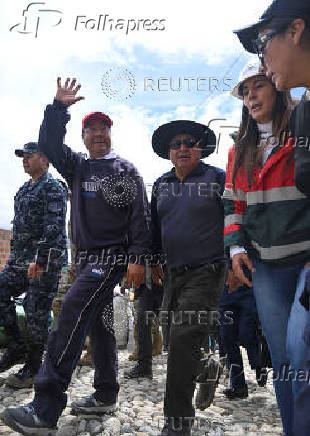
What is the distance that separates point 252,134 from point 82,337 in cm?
176

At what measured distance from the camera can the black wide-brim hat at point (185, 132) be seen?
3.43 m

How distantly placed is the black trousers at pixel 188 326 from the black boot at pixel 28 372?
179cm

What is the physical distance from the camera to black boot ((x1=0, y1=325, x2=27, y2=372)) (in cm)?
422

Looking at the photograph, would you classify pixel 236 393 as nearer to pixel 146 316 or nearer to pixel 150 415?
pixel 150 415

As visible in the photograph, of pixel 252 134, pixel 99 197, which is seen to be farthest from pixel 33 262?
pixel 252 134

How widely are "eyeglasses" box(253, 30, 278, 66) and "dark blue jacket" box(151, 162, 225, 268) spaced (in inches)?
53.1

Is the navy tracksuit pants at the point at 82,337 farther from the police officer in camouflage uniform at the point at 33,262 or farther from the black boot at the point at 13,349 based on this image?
the black boot at the point at 13,349

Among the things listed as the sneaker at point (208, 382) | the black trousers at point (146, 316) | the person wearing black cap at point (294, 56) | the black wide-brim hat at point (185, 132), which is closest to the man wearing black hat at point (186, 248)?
the black wide-brim hat at point (185, 132)

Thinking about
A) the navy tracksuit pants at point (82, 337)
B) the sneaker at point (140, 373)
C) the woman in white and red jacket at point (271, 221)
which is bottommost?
the sneaker at point (140, 373)

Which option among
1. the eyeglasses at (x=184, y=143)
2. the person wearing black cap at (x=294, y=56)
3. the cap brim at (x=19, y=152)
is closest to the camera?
the person wearing black cap at (x=294, y=56)

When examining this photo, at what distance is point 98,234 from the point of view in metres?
3.08

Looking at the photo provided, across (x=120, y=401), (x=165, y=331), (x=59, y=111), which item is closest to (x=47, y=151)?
(x=59, y=111)

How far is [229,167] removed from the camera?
8.04 ft

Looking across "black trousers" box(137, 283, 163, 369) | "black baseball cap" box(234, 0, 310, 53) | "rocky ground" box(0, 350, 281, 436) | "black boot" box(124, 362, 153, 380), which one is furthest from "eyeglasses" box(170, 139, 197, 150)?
"black boot" box(124, 362, 153, 380)
